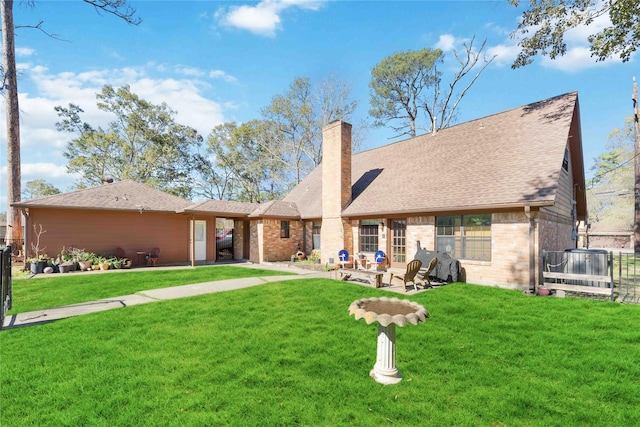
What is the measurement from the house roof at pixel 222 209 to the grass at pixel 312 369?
862 centimetres

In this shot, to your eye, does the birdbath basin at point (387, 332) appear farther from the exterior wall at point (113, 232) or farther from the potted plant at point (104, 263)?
the exterior wall at point (113, 232)

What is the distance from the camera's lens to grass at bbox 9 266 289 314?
7246 mm

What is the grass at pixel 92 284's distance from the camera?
7246 mm

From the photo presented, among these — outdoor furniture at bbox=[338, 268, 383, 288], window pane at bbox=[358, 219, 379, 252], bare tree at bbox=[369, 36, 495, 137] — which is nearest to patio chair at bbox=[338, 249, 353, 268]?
window pane at bbox=[358, 219, 379, 252]

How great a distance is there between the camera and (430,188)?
36.6 ft

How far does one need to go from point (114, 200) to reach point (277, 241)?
8344mm

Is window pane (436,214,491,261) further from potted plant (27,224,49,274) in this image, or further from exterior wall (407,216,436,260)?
potted plant (27,224,49,274)

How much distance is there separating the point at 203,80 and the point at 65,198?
358 inches

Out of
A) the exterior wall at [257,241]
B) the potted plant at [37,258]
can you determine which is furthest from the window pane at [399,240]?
the potted plant at [37,258]

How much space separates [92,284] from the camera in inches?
360

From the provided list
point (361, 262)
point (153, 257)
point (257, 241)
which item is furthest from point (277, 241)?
point (153, 257)

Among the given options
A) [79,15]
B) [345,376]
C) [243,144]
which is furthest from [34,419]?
[243,144]

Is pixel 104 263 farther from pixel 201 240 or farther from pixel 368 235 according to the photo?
pixel 368 235

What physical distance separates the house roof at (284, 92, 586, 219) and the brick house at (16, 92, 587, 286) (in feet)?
0.16
